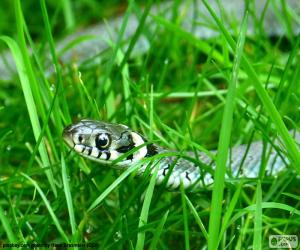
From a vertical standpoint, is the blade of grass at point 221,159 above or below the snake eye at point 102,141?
above

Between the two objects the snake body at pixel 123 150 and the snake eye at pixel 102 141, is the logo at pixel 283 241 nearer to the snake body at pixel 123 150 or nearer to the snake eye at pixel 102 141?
the snake body at pixel 123 150

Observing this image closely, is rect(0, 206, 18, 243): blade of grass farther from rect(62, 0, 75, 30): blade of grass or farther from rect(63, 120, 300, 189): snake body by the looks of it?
rect(62, 0, 75, 30): blade of grass

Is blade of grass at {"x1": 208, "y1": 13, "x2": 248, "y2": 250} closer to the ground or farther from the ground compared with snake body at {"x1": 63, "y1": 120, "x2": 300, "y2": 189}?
farther from the ground

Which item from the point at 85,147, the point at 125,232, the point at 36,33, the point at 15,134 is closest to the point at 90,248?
the point at 125,232

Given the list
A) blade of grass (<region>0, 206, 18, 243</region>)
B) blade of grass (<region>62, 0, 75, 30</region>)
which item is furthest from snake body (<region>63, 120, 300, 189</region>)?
blade of grass (<region>62, 0, 75, 30</region>)

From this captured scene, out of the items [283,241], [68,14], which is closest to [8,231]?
[283,241]

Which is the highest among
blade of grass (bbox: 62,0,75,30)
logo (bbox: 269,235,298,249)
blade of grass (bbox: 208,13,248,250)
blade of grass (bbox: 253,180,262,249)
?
blade of grass (bbox: 208,13,248,250)

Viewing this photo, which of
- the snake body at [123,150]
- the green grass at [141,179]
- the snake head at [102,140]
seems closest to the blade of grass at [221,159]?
the green grass at [141,179]
